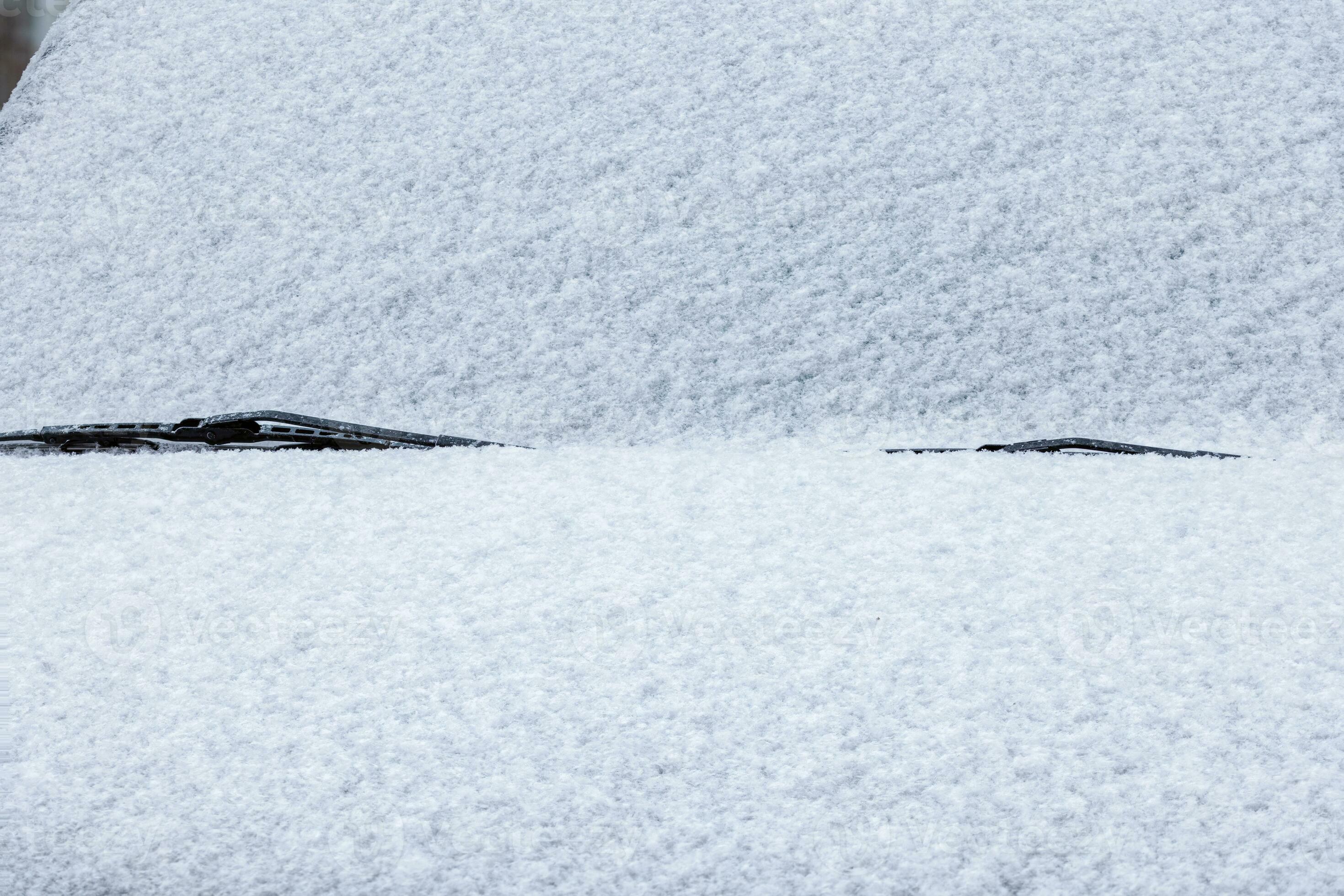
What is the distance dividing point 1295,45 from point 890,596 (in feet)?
2.30

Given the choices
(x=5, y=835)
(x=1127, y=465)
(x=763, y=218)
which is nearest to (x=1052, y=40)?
(x=763, y=218)

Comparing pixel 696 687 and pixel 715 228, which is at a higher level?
pixel 715 228

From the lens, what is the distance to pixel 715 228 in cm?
90

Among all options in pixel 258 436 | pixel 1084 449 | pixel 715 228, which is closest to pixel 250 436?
pixel 258 436

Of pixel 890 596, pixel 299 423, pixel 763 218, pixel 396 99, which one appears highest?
pixel 396 99

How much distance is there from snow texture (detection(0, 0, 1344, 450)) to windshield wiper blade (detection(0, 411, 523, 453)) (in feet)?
0.13

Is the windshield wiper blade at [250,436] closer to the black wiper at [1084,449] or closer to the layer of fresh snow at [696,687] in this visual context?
the layer of fresh snow at [696,687]

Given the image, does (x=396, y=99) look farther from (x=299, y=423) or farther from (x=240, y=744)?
(x=240, y=744)

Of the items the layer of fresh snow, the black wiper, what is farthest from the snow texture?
the layer of fresh snow

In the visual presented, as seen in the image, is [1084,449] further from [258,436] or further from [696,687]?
[258,436]

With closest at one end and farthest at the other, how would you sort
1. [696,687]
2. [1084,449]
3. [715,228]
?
1. [696,687]
2. [1084,449]
3. [715,228]

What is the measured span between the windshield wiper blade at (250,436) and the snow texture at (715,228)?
39 mm

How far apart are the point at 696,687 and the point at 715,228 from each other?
0.47 meters

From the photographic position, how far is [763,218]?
35.3 inches
